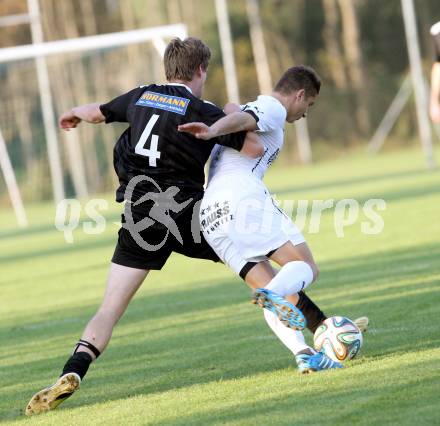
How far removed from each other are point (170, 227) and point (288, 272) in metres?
0.76

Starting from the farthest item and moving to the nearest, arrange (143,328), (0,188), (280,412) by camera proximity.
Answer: (0,188) → (143,328) → (280,412)

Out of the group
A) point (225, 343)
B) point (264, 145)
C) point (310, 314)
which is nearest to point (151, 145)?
point (264, 145)

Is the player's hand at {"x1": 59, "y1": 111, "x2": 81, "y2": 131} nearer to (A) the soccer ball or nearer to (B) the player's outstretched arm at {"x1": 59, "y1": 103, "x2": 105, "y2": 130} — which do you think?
(B) the player's outstretched arm at {"x1": 59, "y1": 103, "x2": 105, "y2": 130}

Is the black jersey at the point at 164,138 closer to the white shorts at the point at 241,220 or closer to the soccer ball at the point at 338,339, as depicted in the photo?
the white shorts at the point at 241,220

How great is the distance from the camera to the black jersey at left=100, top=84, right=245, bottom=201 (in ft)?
20.5

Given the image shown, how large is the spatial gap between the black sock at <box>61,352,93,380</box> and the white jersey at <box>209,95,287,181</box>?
48.5 inches

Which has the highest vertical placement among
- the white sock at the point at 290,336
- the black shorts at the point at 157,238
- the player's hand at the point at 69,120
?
the player's hand at the point at 69,120

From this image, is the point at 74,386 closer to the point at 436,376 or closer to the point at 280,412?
the point at 280,412

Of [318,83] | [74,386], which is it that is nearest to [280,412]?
[74,386]

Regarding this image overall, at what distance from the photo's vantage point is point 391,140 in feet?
143

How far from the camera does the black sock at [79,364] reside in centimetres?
620

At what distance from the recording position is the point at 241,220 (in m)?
6.28

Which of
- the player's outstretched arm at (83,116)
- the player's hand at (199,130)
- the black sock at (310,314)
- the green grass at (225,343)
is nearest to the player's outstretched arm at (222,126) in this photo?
the player's hand at (199,130)

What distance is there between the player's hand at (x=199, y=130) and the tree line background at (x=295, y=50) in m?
28.1
